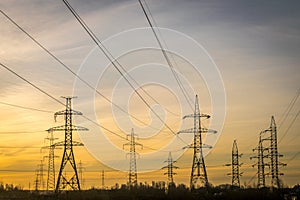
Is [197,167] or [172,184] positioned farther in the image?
[172,184]

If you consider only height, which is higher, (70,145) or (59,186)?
(70,145)

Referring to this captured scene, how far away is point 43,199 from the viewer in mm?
69438

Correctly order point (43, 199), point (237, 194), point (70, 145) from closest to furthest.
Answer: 1. point (70, 145)
2. point (43, 199)
3. point (237, 194)

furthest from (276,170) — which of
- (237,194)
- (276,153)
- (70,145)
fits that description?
(70,145)

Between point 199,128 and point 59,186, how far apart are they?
19.5 m

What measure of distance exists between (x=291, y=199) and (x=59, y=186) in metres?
44.6

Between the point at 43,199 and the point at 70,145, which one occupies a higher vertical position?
the point at 70,145

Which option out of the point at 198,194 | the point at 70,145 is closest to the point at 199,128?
the point at 70,145

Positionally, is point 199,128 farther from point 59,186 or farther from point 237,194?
point 237,194

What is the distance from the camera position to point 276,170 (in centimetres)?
8706

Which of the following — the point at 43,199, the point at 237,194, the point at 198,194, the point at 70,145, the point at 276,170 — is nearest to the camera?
the point at 70,145

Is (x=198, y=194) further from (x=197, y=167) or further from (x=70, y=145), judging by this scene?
(x=70, y=145)

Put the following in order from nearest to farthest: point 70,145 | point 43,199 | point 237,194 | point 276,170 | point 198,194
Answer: point 70,145
point 43,199
point 276,170
point 198,194
point 237,194

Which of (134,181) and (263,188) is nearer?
(134,181)
